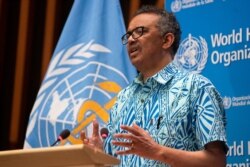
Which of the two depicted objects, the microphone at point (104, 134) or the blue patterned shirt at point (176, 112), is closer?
the blue patterned shirt at point (176, 112)

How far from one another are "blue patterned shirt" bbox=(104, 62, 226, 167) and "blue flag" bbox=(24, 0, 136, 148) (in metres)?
1.01

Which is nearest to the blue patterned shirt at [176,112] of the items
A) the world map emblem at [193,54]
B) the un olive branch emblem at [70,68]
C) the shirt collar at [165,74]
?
the shirt collar at [165,74]

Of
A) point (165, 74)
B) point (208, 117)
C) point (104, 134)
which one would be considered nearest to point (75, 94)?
point (104, 134)

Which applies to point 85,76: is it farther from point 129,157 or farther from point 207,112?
point 207,112

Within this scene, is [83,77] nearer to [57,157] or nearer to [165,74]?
[165,74]

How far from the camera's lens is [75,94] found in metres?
3.53

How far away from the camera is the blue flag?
3.47 m

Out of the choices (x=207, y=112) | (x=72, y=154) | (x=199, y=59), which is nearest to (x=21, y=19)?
(x=199, y=59)

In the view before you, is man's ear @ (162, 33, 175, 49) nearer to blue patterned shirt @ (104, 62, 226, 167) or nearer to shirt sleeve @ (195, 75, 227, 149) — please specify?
blue patterned shirt @ (104, 62, 226, 167)

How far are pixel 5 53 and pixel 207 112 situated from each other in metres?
2.72

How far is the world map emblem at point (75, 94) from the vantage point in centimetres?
346

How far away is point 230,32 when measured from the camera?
112 inches

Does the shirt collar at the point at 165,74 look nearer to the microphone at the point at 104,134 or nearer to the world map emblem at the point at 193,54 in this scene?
the microphone at the point at 104,134

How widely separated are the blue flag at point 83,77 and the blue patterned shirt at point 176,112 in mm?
1009
